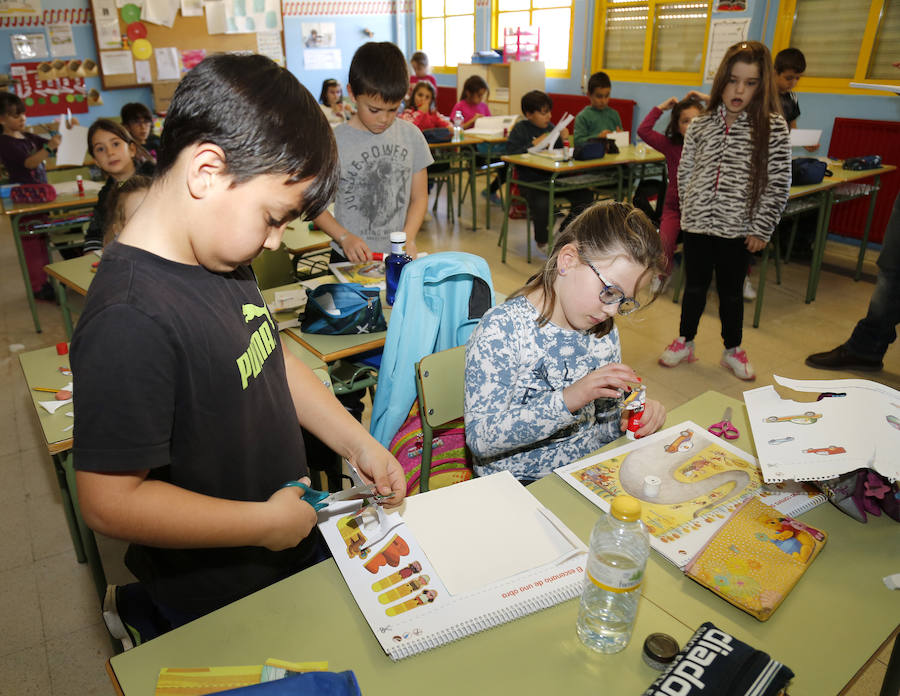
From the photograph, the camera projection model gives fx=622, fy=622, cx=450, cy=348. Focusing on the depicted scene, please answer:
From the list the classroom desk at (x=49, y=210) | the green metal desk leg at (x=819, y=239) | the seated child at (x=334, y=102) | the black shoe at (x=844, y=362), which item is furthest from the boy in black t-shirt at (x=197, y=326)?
the seated child at (x=334, y=102)

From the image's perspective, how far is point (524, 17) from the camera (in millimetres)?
7980

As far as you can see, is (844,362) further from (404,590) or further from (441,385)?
(404,590)

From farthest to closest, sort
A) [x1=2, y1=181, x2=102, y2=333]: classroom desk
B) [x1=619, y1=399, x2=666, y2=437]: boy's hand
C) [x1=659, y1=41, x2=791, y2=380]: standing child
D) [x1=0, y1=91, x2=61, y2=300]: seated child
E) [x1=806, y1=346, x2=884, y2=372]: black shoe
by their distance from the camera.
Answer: [x1=0, y1=91, x2=61, y2=300]: seated child < [x1=2, y1=181, x2=102, y2=333]: classroom desk < [x1=806, y1=346, x2=884, y2=372]: black shoe < [x1=659, y1=41, x2=791, y2=380]: standing child < [x1=619, y1=399, x2=666, y2=437]: boy's hand

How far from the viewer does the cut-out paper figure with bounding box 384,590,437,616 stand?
0.91m

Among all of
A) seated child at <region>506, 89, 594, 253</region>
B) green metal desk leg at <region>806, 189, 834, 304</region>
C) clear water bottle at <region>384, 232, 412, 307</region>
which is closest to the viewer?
clear water bottle at <region>384, 232, 412, 307</region>

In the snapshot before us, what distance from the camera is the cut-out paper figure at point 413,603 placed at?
907mm

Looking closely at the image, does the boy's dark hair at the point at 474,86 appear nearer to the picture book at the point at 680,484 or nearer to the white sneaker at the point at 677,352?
the white sneaker at the point at 677,352

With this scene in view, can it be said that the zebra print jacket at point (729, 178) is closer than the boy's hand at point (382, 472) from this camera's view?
No

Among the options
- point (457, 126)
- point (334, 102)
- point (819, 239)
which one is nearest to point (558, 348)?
point (819, 239)

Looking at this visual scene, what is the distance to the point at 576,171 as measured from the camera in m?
5.04

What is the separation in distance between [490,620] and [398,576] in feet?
0.53

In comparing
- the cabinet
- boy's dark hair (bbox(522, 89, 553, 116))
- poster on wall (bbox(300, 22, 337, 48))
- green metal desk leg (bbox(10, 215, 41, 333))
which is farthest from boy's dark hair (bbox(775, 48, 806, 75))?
poster on wall (bbox(300, 22, 337, 48))

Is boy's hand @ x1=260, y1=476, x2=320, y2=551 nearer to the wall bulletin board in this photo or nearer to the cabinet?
the cabinet

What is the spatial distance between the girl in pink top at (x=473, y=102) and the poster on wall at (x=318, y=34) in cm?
283
